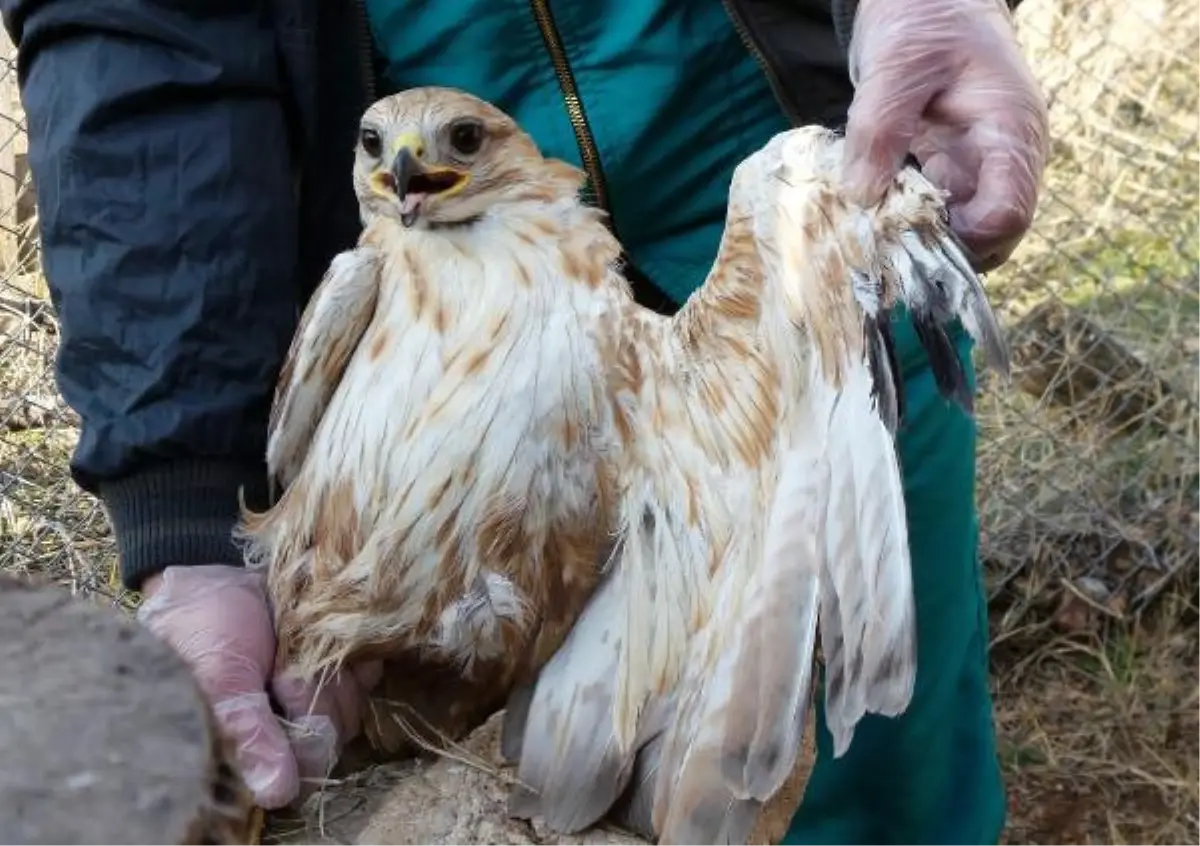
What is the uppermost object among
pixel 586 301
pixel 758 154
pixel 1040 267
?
pixel 758 154

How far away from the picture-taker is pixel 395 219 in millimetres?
1418

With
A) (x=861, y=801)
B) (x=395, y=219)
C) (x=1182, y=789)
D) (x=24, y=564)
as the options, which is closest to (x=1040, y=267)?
(x=1182, y=789)

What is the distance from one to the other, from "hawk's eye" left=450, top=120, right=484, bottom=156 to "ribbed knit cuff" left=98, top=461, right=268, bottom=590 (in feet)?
1.46

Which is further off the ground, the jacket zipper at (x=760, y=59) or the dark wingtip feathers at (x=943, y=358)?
the jacket zipper at (x=760, y=59)

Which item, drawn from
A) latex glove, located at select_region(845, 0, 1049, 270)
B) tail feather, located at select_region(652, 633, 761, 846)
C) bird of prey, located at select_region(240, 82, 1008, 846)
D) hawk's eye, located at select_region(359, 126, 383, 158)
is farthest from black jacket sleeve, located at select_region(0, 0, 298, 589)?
latex glove, located at select_region(845, 0, 1049, 270)

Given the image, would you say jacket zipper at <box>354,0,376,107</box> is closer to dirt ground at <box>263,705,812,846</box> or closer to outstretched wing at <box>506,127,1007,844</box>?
outstretched wing at <box>506,127,1007,844</box>

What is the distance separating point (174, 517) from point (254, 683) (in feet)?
0.78

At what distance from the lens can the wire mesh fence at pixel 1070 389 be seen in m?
3.04

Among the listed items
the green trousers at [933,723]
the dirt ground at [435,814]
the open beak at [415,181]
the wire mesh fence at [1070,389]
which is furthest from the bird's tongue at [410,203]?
the wire mesh fence at [1070,389]

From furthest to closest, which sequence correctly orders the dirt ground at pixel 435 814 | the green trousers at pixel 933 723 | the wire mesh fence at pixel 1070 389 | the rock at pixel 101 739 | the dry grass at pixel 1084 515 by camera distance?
1. the wire mesh fence at pixel 1070 389
2. the dry grass at pixel 1084 515
3. the green trousers at pixel 933 723
4. the dirt ground at pixel 435 814
5. the rock at pixel 101 739

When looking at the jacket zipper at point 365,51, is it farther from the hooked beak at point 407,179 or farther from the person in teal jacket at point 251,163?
the hooked beak at point 407,179

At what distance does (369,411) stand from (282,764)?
0.33m

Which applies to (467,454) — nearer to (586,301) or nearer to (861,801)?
(586,301)

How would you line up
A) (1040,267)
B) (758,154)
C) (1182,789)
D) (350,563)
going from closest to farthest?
(758,154) → (350,563) → (1182,789) → (1040,267)
